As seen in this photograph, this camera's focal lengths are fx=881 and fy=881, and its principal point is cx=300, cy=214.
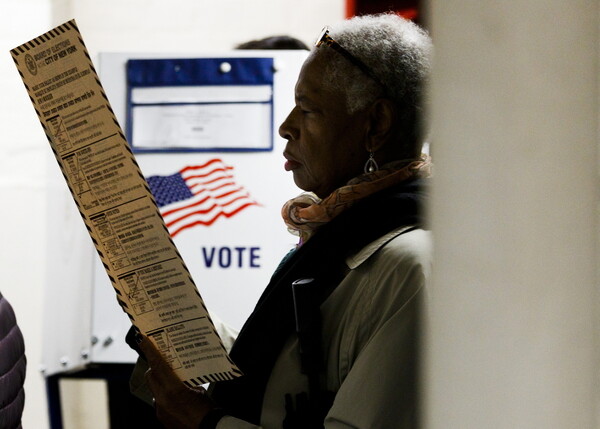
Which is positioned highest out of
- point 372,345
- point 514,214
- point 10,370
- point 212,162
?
point 514,214

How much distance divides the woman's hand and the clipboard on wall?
1766mm

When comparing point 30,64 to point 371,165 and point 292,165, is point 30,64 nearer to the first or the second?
point 292,165

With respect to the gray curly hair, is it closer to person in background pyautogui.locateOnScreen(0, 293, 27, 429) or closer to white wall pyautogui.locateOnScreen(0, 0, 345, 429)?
person in background pyautogui.locateOnScreen(0, 293, 27, 429)

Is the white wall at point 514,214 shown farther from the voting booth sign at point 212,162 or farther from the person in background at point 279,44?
the person in background at point 279,44

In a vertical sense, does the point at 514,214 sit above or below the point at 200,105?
below

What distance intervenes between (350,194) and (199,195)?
173cm

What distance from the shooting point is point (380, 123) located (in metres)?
1.67

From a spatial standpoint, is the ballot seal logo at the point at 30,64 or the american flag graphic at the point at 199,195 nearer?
the ballot seal logo at the point at 30,64

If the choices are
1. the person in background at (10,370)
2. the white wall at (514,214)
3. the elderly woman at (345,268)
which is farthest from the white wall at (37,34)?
the white wall at (514,214)

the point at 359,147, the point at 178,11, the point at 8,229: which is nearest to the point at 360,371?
the point at 359,147

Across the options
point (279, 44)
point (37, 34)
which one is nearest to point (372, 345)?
point (279, 44)

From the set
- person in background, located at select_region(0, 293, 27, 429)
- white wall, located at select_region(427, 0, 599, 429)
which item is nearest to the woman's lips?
person in background, located at select_region(0, 293, 27, 429)

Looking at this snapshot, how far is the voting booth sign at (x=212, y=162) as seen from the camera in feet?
10.6

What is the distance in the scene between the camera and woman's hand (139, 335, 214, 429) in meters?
1.52
